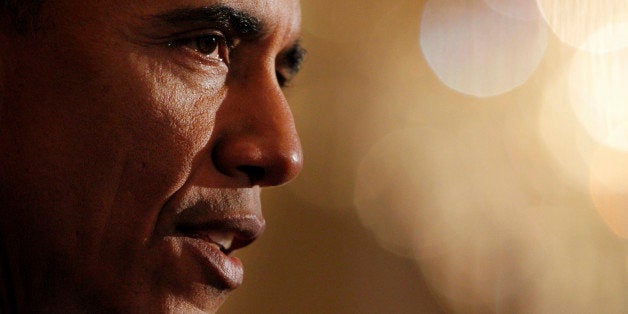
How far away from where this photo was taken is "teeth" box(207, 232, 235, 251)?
777 mm

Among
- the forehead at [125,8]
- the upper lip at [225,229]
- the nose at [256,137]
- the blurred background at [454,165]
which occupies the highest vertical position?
the forehead at [125,8]

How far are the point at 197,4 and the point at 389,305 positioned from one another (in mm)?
1137

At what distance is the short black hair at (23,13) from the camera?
0.70 metres

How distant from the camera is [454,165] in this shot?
1703mm

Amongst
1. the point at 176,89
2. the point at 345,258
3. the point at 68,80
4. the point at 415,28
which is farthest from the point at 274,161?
the point at 415,28

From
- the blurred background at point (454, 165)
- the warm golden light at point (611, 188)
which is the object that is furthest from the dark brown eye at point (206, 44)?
the warm golden light at point (611, 188)

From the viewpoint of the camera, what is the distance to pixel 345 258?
64.8 inches

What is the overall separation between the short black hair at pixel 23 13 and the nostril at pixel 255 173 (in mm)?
299

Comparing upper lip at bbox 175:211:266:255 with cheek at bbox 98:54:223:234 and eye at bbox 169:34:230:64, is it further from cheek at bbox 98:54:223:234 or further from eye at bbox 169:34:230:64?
eye at bbox 169:34:230:64

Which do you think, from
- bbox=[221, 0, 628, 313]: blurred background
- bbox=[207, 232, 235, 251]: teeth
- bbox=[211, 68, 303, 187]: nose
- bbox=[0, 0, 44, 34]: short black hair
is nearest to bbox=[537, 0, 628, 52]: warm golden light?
bbox=[221, 0, 628, 313]: blurred background

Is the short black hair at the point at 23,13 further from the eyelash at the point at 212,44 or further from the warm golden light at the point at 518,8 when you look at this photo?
the warm golden light at the point at 518,8

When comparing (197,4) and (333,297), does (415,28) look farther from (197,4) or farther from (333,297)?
(197,4)

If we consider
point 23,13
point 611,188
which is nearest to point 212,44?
point 23,13

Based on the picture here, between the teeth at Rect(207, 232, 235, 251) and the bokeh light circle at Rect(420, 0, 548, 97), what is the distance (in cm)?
107
